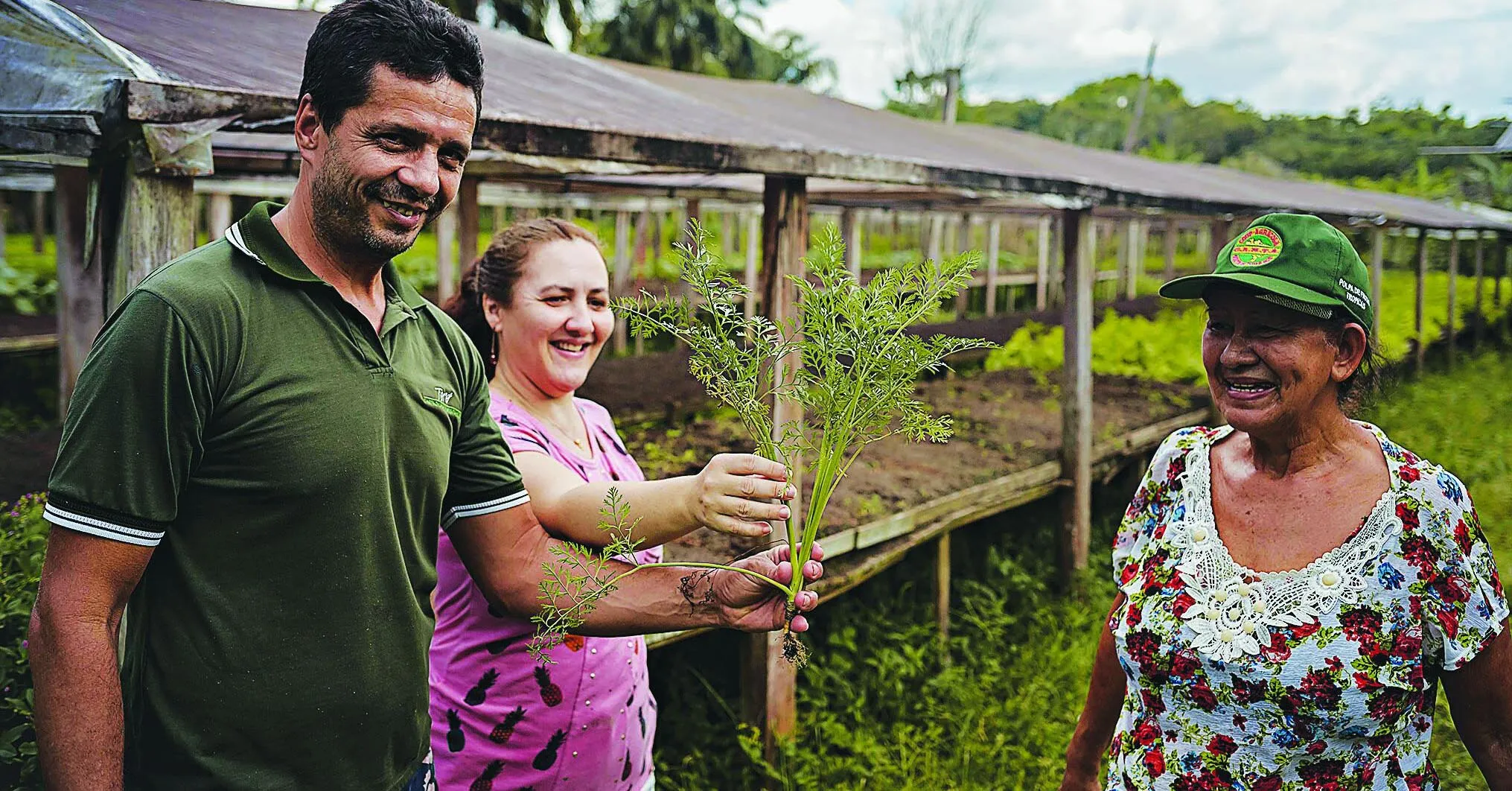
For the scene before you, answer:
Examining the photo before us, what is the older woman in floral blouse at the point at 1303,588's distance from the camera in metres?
1.82

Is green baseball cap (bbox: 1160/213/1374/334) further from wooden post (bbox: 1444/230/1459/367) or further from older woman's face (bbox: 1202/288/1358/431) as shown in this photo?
wooden post (bbox: 1444/230/1459/367)

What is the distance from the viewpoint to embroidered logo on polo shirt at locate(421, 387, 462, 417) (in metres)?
1.69

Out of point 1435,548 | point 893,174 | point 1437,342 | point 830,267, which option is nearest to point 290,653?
point 830,267

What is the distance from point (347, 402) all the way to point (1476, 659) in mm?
1994

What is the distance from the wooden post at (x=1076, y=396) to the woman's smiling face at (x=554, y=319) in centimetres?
454

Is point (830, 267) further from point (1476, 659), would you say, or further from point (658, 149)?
point (658, 149)

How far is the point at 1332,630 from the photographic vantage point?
1.84 m

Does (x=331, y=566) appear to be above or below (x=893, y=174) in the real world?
below

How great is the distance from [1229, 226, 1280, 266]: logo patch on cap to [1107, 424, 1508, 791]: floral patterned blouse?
46cm

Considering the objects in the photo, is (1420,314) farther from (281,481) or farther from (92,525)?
(92,525)

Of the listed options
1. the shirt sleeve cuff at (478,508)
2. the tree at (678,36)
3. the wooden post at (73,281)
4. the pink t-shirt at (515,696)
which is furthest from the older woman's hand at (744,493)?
the tree at (678,36)

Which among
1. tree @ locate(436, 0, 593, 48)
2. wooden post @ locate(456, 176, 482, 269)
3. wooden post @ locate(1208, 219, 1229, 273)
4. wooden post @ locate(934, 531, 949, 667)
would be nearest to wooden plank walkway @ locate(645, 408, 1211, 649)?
wooden post @ locate(934, 531, 949, 667)

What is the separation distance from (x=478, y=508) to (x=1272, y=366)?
5.05 ft

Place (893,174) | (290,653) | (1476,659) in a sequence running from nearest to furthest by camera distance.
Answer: (290,653), (1476,659), (893,174)
